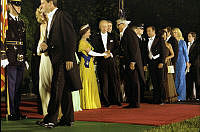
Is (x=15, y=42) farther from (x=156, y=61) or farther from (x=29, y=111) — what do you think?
(x=156, y=61)

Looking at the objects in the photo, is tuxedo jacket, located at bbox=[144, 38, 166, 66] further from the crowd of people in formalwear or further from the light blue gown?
the light blue gown

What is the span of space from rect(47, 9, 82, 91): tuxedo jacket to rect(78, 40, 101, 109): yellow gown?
112 inches

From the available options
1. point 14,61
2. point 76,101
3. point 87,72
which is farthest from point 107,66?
point 14,61

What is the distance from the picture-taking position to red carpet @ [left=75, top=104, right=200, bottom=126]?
292 inches

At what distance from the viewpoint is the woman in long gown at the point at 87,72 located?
939 centimetres

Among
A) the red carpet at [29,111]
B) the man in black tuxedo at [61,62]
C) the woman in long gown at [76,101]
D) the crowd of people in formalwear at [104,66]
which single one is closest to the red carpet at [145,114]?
the woman in long gown at [76,101]

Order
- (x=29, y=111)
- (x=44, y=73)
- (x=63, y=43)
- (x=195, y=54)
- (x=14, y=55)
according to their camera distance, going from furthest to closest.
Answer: (x=195, y=54) → (x=29, y=111) → (x=14, y=55) → (x=44, y=73) → (x=63, y=43)

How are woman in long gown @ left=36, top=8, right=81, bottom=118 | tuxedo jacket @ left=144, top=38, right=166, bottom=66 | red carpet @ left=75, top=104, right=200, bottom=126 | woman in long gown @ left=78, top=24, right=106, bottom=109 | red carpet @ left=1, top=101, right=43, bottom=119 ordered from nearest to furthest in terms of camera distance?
woman in long gown @ left=36, top=8, right=81, bottom=118, red carpet @ left=75, top=104, right=200, bottom=126, red carpet @ left=1, top=101, right=43, bottom=119, woman in long gown @ left=78, top=24, right=106, bottom=109, tuxedo jacket @ left=144, top=38, right=166, bottom=66

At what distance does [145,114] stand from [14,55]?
8.07ft

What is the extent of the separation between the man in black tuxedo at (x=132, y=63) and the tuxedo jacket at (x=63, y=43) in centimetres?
309

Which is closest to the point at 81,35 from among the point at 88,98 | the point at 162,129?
the point at 88,98

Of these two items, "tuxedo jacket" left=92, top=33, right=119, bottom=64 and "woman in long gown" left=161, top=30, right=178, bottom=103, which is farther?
"woman in long gown" left=161, top=30, right=178, bottom=103

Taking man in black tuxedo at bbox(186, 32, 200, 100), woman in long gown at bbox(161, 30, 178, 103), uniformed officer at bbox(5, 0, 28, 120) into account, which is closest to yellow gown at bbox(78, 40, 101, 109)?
uniformed officer at bbox(5, 0, 28, 120)

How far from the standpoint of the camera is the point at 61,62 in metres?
6.48
